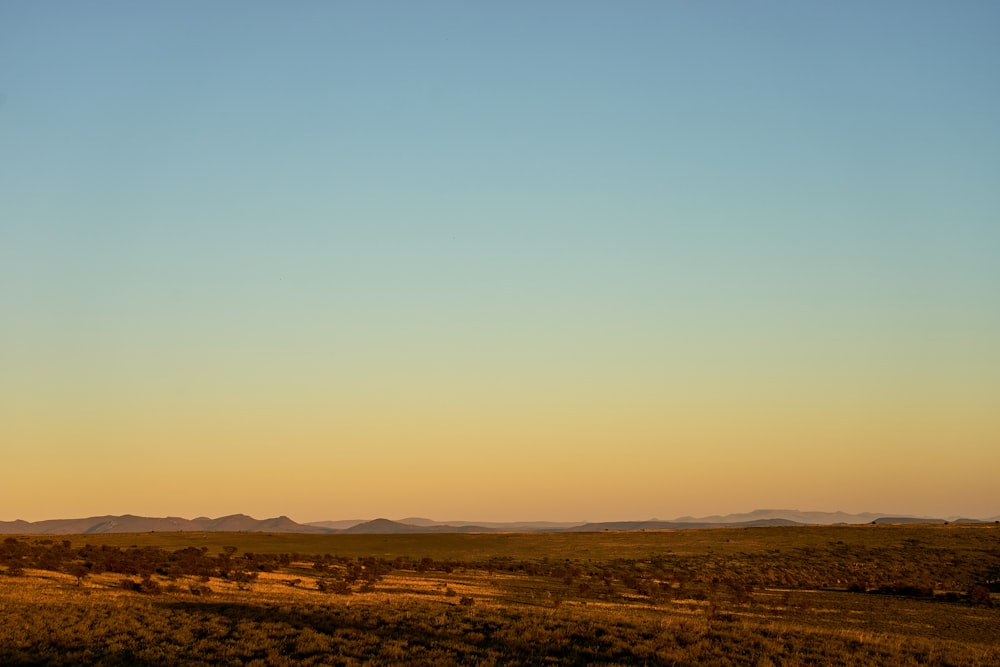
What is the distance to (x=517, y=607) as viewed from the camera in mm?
39594

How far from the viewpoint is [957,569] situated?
75.8 meters

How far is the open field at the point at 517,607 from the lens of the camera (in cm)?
2836

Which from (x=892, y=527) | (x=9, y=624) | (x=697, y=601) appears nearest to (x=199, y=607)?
(x=9, y=624)

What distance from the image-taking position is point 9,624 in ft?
102

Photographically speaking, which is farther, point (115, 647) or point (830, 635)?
point (830, 635)

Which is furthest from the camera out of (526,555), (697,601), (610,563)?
(526,555)

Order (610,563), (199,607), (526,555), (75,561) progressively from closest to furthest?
(199,607) → (75,561) → (610,563) → (526,555)

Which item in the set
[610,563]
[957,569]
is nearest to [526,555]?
[610,563]

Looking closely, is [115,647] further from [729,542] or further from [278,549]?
[729,542]

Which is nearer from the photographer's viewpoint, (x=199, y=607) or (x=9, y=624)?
(x=9, y=624)

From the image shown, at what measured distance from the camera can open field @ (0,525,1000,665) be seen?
2836 centimetres

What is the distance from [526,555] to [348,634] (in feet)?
209

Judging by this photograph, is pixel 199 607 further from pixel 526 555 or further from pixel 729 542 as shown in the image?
pixel 729 542

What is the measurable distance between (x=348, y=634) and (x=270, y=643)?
9.80ft
